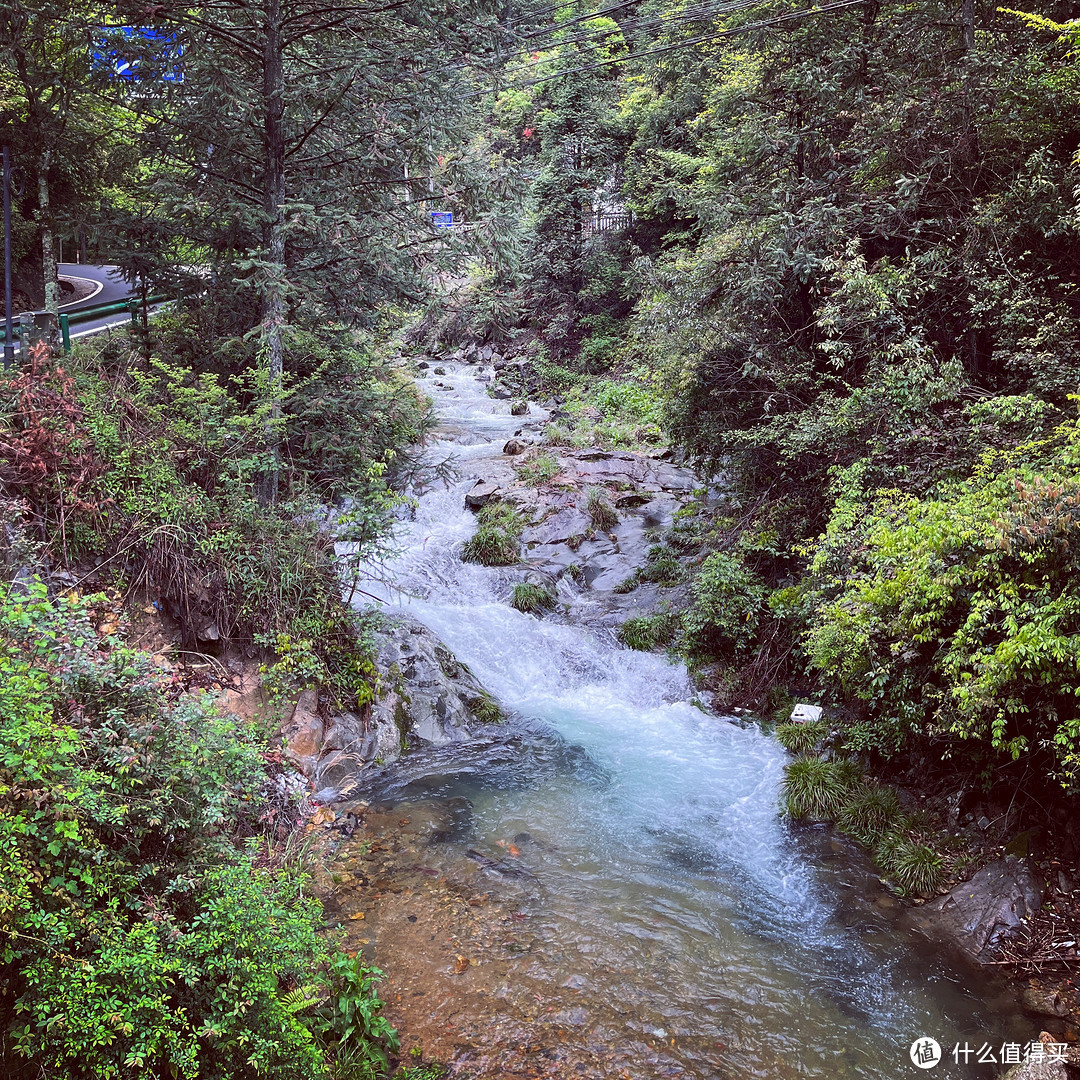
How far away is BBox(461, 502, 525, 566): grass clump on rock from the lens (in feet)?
48.3

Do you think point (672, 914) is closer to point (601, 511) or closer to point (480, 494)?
point (601, 511)

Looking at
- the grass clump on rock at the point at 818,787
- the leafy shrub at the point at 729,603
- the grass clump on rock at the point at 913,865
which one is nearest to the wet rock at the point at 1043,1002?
the grass clump on rock at the point at 913,865

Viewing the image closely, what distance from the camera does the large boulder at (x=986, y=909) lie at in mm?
6266

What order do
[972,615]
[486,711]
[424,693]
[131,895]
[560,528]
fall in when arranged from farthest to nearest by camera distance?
[560,528] → [486,711] → [424,693] → [972,615] → [131,895]

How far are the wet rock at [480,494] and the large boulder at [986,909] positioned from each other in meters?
11.6

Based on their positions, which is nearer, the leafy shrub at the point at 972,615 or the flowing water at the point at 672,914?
the flowing water at the point at 672,914

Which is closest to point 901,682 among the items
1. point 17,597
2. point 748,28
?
point 17,597

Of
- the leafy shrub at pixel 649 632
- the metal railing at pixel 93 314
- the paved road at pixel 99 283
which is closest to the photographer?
the metal railing at pixel 93 314

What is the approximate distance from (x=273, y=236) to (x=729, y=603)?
323 inches

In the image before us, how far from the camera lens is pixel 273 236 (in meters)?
9.69

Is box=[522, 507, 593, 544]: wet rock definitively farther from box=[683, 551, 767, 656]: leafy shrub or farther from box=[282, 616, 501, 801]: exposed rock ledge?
box=[282, 616, 501, 801]: exposed rock ledge

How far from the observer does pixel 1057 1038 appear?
5.30 m

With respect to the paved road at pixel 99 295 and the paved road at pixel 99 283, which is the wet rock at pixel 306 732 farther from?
the paved road at pixel 99 283

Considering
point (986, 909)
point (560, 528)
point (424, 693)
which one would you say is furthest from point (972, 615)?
point (560, 528)
